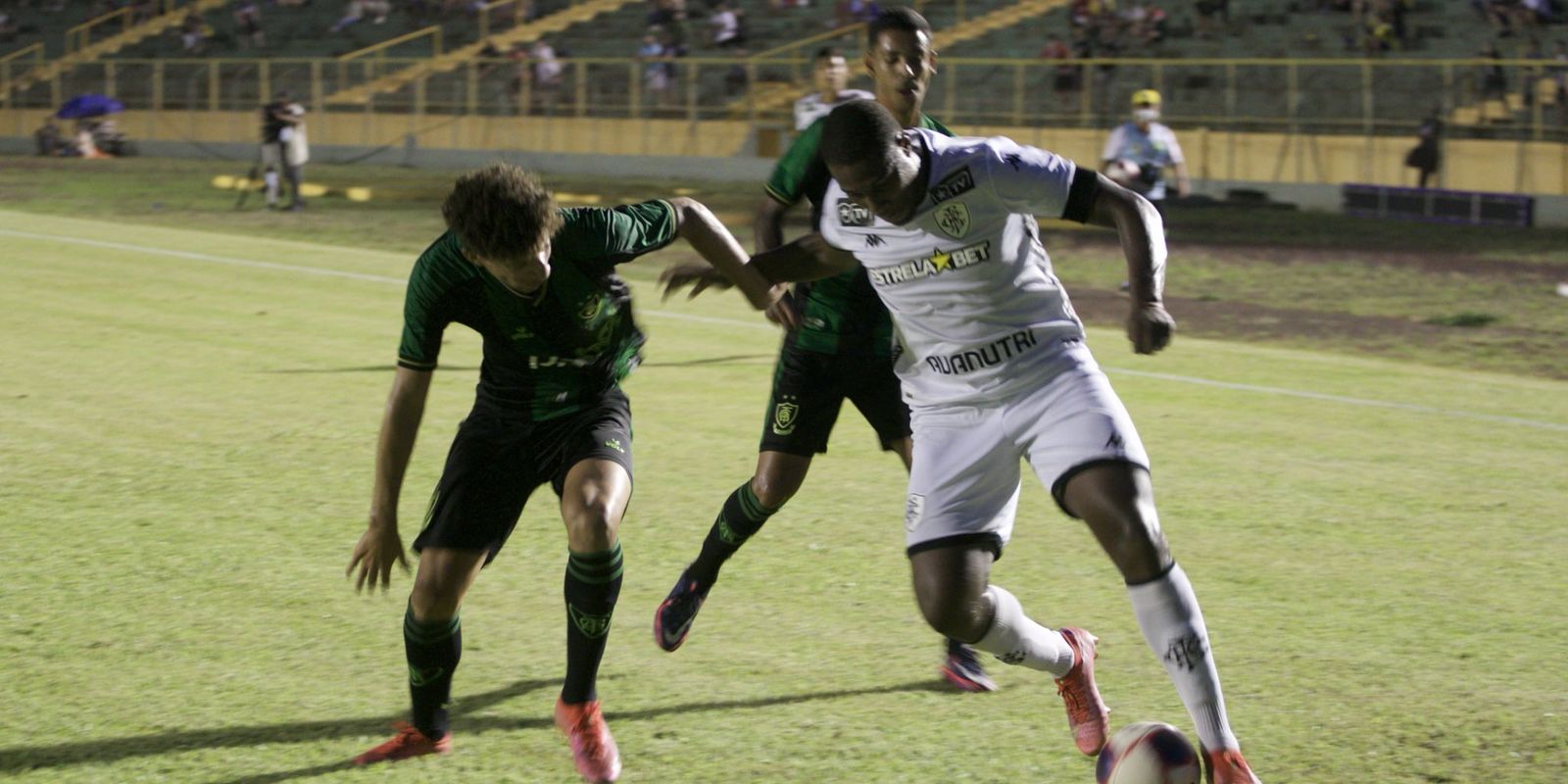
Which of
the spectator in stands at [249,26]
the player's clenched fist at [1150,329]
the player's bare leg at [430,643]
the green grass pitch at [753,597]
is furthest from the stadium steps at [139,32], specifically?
the player's clenched fist at [1150,329]

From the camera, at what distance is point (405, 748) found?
193 inches

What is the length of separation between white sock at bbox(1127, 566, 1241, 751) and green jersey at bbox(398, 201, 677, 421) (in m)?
1.83

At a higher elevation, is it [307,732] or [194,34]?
[194,34]

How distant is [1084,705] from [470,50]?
4116 centimetres

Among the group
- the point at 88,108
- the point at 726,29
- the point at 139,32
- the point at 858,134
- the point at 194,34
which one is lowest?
the point at 858,134

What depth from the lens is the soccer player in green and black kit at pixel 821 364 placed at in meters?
6.04

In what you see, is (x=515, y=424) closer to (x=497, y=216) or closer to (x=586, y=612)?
(x=586, y=612)

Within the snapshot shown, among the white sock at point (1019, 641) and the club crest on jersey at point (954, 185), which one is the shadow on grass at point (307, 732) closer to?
the white sock at point (1019, 641)

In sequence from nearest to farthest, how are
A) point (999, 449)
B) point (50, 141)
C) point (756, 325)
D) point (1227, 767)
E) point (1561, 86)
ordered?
point (1227, 767)
point (999, 449)
point (756, 325)
point (1561, 86)
point (50, 141)

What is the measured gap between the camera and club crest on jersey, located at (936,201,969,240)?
479cm

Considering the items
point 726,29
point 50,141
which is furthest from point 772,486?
point 50,141

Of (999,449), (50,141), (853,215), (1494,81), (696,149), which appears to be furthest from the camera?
(50,141)

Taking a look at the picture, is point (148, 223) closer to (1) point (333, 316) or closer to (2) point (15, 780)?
(1) point (333, 316)

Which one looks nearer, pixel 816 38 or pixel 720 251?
pixel 720 251
